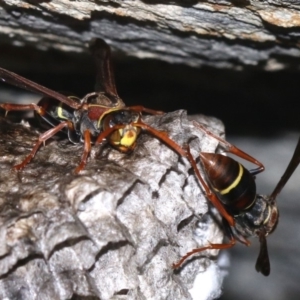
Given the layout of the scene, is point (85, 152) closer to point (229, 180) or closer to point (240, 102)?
point (229, 180)

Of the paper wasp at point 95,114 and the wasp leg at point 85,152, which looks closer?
the wasp leg at point 85,152

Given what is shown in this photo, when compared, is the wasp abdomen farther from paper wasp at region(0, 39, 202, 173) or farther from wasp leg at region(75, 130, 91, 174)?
wasp leg at region(75, 130, 91, 174)

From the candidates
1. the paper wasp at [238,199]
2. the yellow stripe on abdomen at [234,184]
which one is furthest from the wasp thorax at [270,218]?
the yellow stripe on abdomen at [234,184]

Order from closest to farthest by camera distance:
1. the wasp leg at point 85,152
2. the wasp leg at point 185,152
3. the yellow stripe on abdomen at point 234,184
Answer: the wasp leg at point 85,152
the wasp leg at point 185,152
the yellow stripe on abdomen at point 234,184

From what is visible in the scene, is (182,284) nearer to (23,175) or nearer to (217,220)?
(217,220)

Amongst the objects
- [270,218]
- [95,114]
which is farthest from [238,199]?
[95,114]

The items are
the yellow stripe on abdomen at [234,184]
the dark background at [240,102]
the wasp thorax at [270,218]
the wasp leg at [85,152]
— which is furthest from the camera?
the dark background at [240,102]

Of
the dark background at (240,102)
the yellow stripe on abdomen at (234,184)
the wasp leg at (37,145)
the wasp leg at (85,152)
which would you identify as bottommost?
the dark background at (240,102)

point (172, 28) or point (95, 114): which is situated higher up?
point (172, 28)

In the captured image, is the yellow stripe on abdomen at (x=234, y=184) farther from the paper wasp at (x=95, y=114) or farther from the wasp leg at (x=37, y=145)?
the wasp leg at (x=37, y=145)
